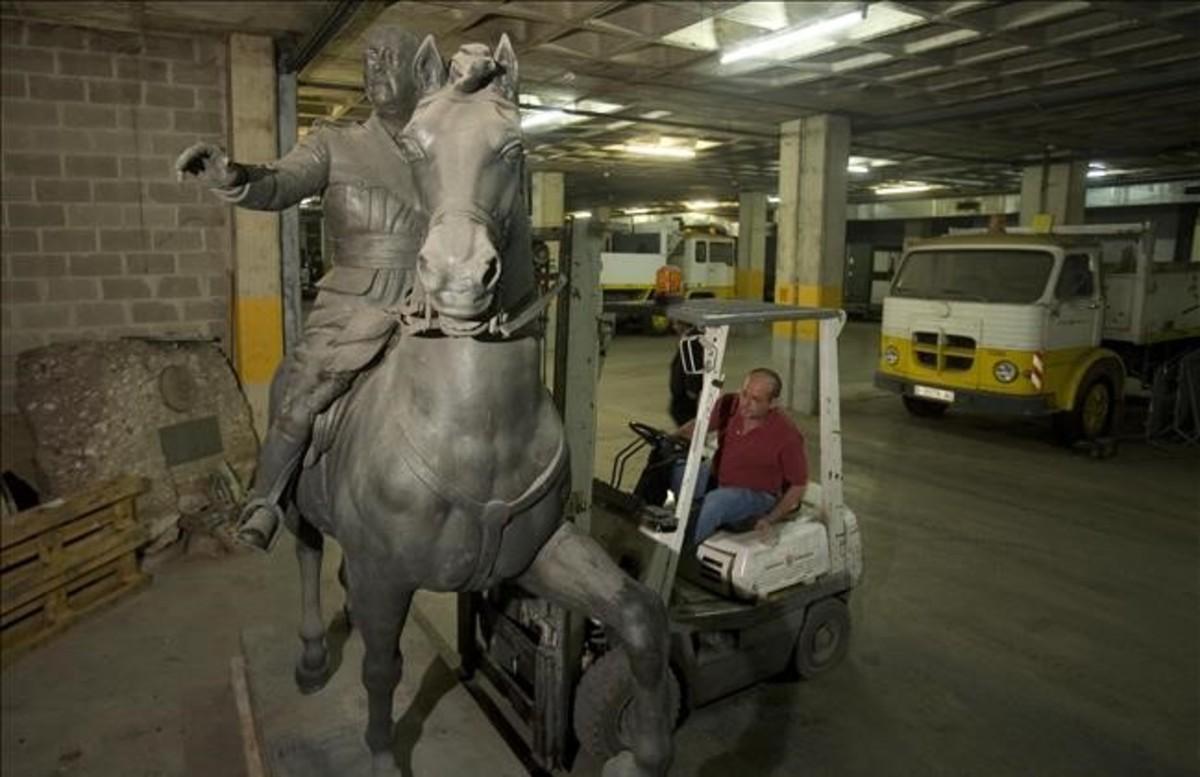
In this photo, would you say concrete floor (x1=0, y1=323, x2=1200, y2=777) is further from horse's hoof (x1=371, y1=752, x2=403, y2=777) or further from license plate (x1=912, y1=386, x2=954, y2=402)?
license plate (x1=912, y1=386, x2=954, y2=402)

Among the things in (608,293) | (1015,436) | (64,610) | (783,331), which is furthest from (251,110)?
(608,293)

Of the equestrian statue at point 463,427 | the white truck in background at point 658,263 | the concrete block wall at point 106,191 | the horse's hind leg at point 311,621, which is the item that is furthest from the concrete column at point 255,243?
the white truck in background at point 658,263

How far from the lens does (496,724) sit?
325 centimetres

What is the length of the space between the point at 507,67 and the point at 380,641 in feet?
5.02

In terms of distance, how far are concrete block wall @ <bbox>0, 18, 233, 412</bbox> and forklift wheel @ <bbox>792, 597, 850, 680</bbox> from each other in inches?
192

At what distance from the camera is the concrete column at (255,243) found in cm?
554

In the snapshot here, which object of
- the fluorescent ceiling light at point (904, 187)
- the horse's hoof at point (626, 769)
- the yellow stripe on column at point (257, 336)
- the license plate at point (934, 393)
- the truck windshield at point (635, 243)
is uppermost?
the fluorescent ceiling light at point (904, 187)

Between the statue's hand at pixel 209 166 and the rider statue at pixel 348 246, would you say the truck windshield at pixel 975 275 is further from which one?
the statue's hand at pixel 209 166

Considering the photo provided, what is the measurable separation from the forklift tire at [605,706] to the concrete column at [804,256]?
660 centimetres

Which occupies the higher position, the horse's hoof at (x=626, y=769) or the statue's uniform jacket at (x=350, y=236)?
the statue's uniform jacket at (x=350, y=236)

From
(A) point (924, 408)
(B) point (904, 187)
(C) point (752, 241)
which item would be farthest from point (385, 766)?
(C) point (752, 241)

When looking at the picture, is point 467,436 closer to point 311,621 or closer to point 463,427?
point 463,427

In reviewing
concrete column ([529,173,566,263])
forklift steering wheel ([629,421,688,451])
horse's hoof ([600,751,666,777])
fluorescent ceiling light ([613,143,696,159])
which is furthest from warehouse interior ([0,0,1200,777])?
concrete column ([529,173,566,263])

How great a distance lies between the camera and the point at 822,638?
3637 mm
